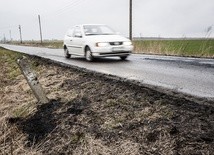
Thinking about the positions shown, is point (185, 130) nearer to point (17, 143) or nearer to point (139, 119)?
point (139, 119)

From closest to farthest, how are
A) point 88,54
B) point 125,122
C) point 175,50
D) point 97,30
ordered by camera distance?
point 125,122 → point 88,54 → point 97,30 → point 175,50

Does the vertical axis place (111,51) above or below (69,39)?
below

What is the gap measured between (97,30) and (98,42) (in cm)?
123

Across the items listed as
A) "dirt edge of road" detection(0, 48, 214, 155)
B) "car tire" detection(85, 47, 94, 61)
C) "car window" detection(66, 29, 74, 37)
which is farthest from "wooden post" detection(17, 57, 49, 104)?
"car window" detection(66, 29, 74, 37)

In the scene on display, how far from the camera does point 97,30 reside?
580 inches

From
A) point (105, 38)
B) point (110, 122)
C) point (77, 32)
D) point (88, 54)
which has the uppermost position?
point (77, 32)

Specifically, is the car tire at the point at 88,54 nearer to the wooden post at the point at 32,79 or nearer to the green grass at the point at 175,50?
the green grass at the point at 175,50

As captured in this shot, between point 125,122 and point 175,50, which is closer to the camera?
point 125,122

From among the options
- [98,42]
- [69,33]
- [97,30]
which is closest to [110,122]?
[98,42]

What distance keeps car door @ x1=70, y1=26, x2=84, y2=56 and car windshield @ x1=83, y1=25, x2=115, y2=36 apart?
35 cm

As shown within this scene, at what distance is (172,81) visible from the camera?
300 inches

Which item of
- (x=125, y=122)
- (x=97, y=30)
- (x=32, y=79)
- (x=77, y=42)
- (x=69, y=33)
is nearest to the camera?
(x=125, y=122)

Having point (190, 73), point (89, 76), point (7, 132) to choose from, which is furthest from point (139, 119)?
point (190, 73)

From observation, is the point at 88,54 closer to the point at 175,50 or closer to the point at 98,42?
the point at 98,42
